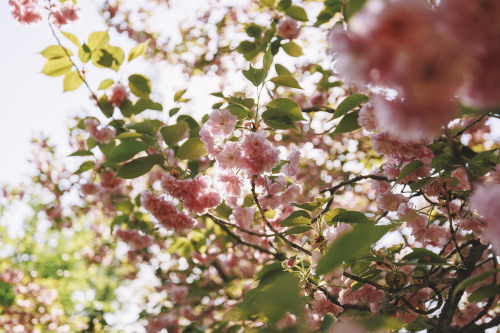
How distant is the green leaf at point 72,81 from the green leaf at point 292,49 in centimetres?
138

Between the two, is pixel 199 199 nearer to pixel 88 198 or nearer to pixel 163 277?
pixel 163 277

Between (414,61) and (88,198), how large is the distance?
5817mm

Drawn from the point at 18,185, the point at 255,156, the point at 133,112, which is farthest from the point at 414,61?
the point at 18,185

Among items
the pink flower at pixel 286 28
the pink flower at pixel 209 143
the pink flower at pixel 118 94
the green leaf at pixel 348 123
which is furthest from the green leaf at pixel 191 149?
the pink flower at pixel 286 28

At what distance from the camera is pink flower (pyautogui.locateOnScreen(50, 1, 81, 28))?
2.77 metres

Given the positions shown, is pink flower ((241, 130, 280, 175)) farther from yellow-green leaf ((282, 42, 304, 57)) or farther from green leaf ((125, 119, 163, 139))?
yellow-green leaf ((282, 42, 304, 57))

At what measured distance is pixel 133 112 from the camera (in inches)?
87.9

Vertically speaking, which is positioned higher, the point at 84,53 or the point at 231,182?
the point at 84,53

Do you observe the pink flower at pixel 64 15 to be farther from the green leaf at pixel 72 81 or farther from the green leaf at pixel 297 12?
the green leaf at pixel 297 12

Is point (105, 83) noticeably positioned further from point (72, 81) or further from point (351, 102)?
point (351, 102)

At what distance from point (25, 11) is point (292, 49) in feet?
6.80

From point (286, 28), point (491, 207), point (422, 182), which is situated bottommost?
point (491, 207)

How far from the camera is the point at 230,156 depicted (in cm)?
160

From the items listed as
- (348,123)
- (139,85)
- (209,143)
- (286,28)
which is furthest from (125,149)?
(286,28)
